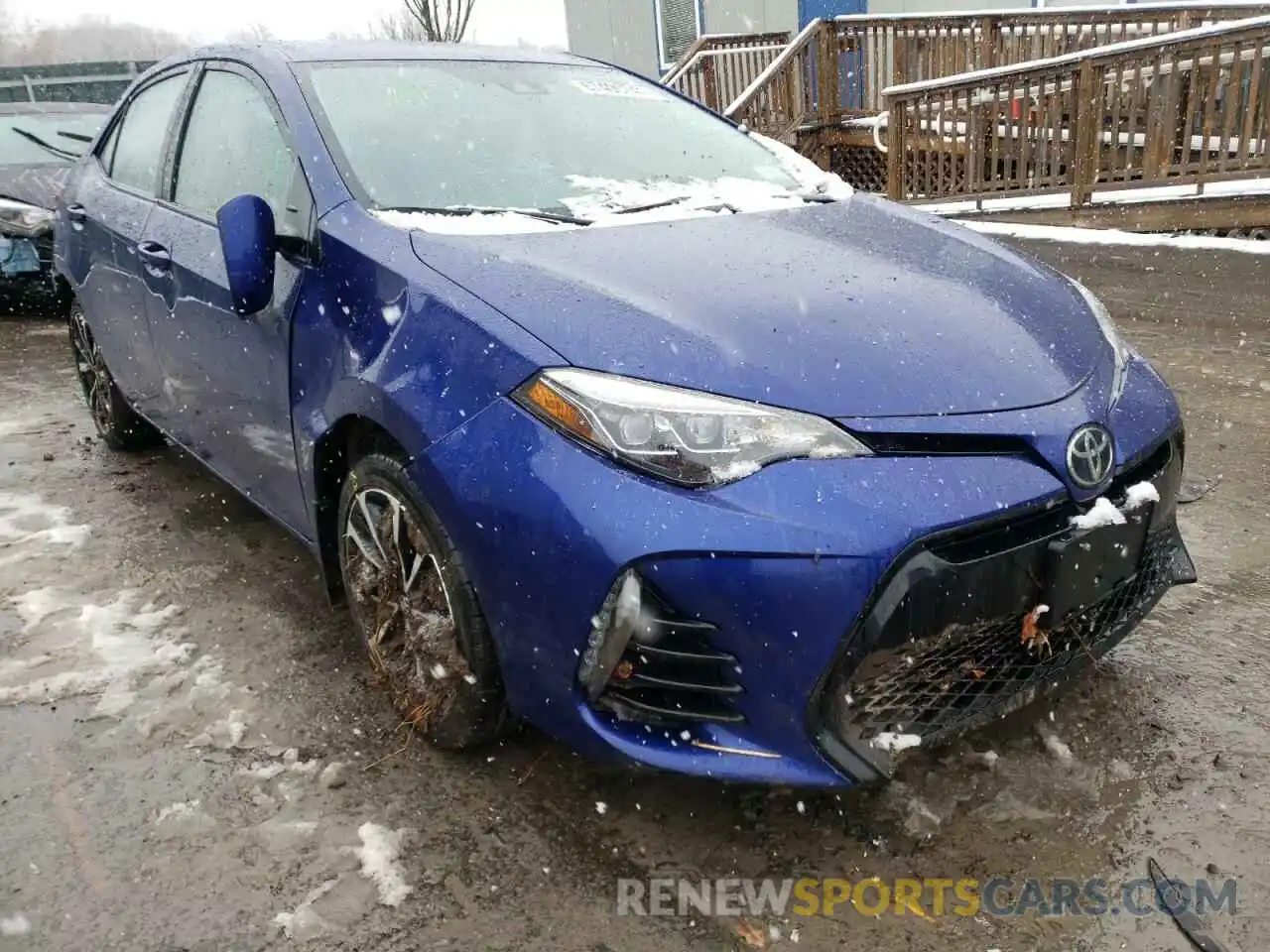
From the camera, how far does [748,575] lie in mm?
1729

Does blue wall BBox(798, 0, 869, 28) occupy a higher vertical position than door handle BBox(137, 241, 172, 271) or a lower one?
higher

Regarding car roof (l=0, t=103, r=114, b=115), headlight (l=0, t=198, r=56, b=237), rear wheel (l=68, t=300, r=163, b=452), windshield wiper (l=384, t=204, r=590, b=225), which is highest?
car roof (l=0, t=103, r=114, b=115)

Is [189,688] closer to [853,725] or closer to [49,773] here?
[49,773]

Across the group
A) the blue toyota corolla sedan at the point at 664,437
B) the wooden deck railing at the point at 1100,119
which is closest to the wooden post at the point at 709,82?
the wooden deck railing at the point at 1100,119

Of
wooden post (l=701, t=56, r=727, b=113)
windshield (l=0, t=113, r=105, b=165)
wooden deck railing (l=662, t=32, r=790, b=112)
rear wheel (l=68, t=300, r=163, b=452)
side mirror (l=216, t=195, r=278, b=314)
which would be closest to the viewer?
side mirror (l=216, t=195, r=278, b=314)

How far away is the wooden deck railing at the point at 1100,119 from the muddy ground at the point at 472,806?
6.24 meters

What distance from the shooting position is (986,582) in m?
1.82

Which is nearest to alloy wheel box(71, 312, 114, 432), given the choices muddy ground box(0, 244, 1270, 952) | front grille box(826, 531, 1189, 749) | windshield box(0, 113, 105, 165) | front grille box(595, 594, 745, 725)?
muddy ground box(0, 244, 1270, 952)

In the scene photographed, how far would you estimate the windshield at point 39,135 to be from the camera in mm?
7766

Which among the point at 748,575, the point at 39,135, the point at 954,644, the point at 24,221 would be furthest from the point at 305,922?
the point at 39,135

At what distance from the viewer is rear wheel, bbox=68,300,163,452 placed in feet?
14.7

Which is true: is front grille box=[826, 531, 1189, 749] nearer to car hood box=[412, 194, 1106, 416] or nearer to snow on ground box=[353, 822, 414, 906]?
car hood box=[412, 194, 1106, 416]

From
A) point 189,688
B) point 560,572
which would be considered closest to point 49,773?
point 189,688

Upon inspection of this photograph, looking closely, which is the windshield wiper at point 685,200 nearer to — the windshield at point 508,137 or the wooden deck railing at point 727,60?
the windshield at point 508,137
